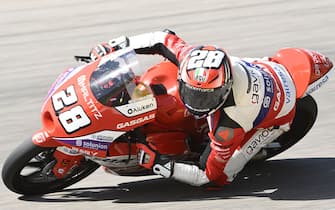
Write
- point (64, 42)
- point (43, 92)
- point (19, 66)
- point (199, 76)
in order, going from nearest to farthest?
point (199, 76) → point (43, 92) → point (19, 66) → point (64, 42)

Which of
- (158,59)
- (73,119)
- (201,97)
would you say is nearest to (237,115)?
(201,97)

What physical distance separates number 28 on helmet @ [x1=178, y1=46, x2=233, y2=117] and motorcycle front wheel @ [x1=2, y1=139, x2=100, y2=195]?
1.02m

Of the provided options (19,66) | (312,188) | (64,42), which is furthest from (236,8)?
(312,188)

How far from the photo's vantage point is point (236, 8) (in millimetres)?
12500

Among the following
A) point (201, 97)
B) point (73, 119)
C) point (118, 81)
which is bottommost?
point (73, 119)

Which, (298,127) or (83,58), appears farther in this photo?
(298,127)

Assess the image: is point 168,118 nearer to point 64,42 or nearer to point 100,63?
point 100,63

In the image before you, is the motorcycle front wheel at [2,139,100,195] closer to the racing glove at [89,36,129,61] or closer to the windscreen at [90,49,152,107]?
the windscreen at [90,49,152,107]

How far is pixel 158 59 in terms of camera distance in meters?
10.2

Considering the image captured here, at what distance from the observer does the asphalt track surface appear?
6.34 metres

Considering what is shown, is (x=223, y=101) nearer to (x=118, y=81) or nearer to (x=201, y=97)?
(x=201, y=97)

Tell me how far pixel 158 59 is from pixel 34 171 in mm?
4048

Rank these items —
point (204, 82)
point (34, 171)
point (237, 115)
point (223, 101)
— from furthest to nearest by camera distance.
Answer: point (34, 171) → point (237, 115) → point (223, 101) → point (204, 82)

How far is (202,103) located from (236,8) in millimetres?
6845
